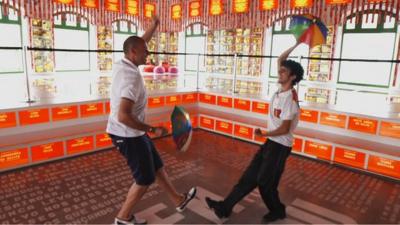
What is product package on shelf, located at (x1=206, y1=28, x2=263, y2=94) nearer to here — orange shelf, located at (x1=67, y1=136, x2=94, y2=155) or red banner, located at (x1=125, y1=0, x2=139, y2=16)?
red banner, located at (x1=125, y1=0, x2=139, y2=16)

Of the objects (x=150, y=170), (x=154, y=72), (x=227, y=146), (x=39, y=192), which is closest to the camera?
(x=150, y=170)

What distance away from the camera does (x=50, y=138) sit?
3.79 meters

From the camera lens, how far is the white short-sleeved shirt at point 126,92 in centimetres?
200

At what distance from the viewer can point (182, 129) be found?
2.46 m

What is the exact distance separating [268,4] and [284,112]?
29.1ft

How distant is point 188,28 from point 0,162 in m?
10.6

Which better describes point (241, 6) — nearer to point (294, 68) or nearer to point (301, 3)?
point (301, 3)

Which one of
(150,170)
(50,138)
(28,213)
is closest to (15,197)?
(28,213)

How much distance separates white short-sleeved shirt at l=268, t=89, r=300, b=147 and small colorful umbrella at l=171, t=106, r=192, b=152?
65 centimetres

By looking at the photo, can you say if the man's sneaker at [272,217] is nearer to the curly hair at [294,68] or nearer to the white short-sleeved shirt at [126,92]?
the curly hair at [294,68]

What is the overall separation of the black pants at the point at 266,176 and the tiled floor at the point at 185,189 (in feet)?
0.66

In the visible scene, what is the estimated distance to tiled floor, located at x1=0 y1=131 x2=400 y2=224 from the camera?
2617mm

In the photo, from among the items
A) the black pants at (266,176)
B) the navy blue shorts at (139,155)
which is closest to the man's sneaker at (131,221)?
the navy blue shorts at (139,155)

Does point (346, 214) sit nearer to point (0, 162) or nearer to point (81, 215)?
point (81, 215)
